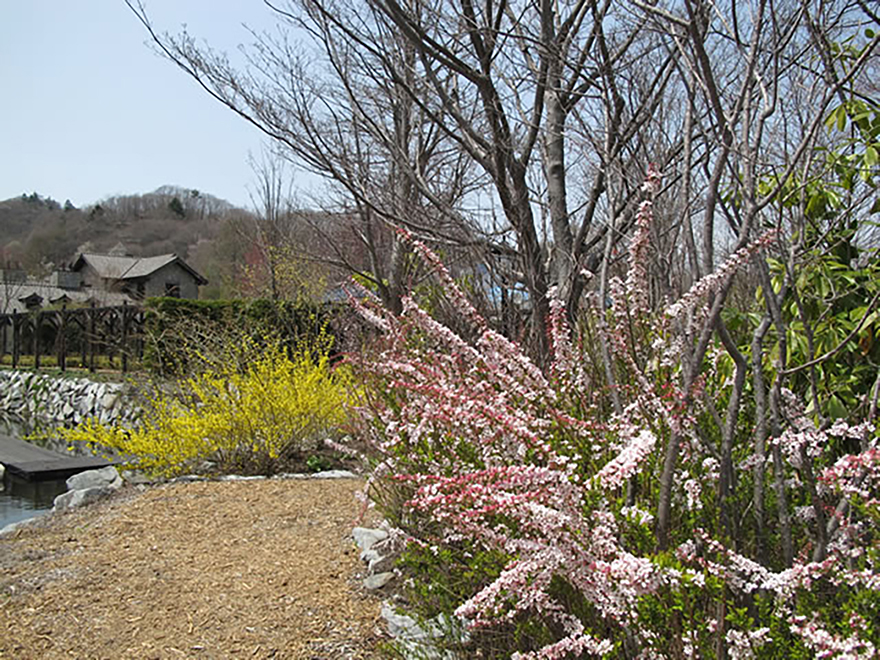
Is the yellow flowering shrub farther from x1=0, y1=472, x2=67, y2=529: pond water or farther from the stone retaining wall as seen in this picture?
the stone retaining wall

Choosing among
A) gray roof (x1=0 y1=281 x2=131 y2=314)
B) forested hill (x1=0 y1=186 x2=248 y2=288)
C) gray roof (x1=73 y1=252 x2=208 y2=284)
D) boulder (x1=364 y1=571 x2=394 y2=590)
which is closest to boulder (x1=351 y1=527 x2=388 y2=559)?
boulder (x1=364 y1=571 x2=394 y2=590)

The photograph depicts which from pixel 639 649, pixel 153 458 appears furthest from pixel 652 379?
pixel 153 458

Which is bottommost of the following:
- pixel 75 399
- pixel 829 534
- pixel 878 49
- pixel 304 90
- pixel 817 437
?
pixel 75 399

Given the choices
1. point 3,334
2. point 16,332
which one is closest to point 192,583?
point 16,332

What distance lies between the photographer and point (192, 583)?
3656 millimetres

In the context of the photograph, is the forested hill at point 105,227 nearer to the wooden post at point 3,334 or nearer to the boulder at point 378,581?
→ the wooden post at point 3,334

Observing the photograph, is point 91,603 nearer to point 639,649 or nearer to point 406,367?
point 406,367

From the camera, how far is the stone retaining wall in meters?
13.6

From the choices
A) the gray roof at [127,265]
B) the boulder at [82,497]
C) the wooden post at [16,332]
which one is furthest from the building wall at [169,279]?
the boulder at [82,497]

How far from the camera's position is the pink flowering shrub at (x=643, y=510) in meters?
1.49

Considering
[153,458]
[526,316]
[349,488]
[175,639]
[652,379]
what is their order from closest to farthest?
[652,379], [175,639], [526,316], [349,488], [153,458]

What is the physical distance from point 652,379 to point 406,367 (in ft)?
2.59

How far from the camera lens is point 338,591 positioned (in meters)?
3.48

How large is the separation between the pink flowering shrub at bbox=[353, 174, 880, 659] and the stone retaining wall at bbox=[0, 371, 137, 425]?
11.1m
